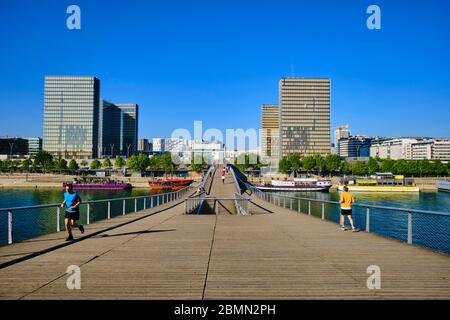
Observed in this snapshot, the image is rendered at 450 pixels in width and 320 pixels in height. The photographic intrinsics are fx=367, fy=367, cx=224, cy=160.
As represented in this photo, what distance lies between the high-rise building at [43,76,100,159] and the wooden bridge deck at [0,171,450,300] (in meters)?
168

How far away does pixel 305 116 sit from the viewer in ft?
556

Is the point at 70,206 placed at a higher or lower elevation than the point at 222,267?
higher

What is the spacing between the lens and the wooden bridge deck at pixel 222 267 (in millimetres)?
5879

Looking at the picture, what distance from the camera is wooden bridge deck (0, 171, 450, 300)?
5.88m

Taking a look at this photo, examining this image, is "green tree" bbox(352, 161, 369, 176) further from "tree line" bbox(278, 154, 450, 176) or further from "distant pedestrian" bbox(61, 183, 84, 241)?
"distant pedestrian" bbox(61, 183, 84, 241)

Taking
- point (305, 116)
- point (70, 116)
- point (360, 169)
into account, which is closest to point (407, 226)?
point (360, 169)

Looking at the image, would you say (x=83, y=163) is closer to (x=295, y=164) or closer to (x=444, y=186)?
(x=295, y=164)

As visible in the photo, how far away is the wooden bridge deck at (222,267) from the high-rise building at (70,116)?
16751 centimetres

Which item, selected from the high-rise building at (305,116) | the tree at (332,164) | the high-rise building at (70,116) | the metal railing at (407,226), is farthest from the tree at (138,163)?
the metal railing at (407,226)

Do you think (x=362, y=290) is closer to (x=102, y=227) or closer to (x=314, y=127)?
(x=102, y=227)

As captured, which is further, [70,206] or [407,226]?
[407,226]

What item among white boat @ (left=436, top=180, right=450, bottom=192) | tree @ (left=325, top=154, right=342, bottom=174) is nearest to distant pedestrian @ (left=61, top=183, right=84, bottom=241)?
white boat @ (left=436, top=180, right=450, bottom=192)

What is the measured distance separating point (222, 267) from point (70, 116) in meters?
176

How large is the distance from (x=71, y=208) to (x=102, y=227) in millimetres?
2999
